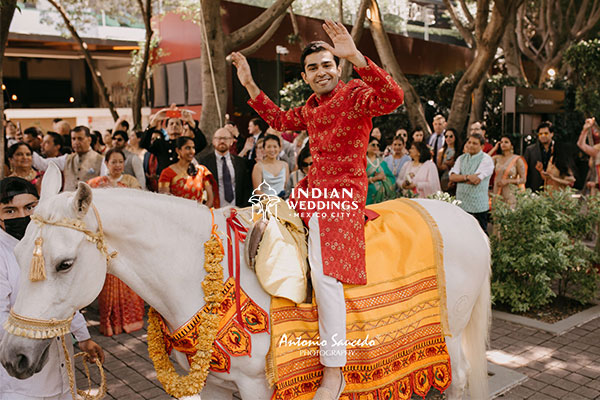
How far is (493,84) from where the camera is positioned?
656 inches

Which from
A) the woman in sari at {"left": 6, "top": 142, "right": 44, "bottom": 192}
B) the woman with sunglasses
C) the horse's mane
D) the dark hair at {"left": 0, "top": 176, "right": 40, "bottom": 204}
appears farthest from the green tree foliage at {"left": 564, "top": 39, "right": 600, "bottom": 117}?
the dark hair at {"left": 0, "top": 176, "right": 40, "bottom": 204}

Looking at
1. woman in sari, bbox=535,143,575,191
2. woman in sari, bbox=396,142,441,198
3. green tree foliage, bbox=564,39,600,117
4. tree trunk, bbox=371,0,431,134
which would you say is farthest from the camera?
green tree foliage, bbox=564,39,600,117

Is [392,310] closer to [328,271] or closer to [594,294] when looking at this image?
[328,271]

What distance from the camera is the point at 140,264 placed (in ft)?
7.88

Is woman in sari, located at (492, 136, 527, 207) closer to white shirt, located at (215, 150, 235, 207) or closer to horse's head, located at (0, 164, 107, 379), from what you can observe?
white shirt, located at (215, 150, 235, 207)

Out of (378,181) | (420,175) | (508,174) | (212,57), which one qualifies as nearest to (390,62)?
(508,174)

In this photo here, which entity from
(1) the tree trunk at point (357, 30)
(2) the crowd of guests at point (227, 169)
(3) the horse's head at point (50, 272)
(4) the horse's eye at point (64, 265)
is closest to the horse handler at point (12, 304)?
(3) the horse's head at point (50, 272)

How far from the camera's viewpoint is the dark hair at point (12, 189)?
2.75 meters

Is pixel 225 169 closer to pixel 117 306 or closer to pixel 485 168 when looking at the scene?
pixel 117 306

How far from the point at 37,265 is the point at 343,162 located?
1652 millimetres

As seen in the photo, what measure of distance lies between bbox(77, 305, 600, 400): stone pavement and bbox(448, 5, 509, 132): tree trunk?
6.75m

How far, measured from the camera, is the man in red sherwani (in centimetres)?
258

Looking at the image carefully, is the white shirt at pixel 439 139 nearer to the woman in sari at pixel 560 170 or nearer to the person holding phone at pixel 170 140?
the woman in sari at pixel 560 170
